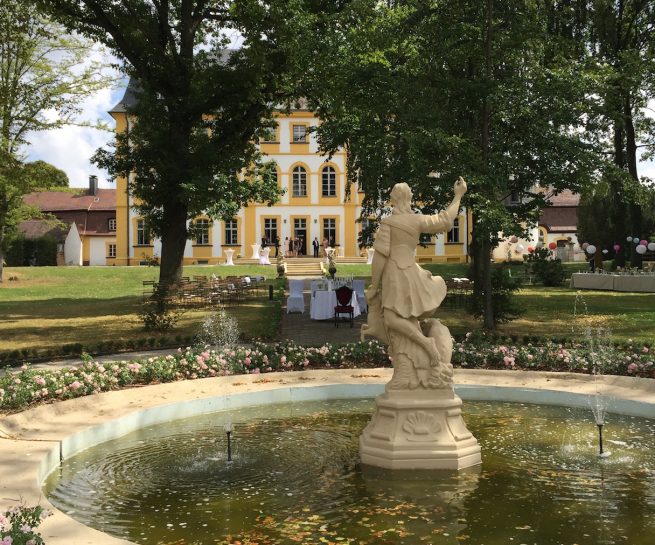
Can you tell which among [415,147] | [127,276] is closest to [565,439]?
[415,147]

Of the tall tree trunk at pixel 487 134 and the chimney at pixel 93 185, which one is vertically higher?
the chimney at pixel 93 185

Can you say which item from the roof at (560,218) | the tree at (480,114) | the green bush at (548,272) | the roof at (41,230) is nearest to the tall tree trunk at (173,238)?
the tree at (480,114)

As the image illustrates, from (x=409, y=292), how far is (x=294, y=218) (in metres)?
49.5

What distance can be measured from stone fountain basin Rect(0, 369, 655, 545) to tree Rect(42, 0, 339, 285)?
1075cm

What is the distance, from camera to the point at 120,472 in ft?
20.8

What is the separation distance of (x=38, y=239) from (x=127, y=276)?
824 inches

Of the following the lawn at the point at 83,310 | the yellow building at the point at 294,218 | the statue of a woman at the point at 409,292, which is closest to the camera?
the statue of a woman at the point at 409,292

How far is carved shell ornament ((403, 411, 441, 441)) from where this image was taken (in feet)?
20.7

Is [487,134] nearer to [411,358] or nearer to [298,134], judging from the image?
[411,358]

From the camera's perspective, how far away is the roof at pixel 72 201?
64062 mm

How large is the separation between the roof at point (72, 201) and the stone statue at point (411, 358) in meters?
60.3

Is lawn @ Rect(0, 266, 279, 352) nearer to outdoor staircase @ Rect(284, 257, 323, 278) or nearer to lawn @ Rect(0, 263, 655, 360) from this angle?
lawn @ Rect(0, 263, 655, 360)

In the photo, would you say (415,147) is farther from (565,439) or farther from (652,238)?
(652,238)

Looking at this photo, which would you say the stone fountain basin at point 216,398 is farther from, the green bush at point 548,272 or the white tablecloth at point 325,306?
the green bush at point 548,272
